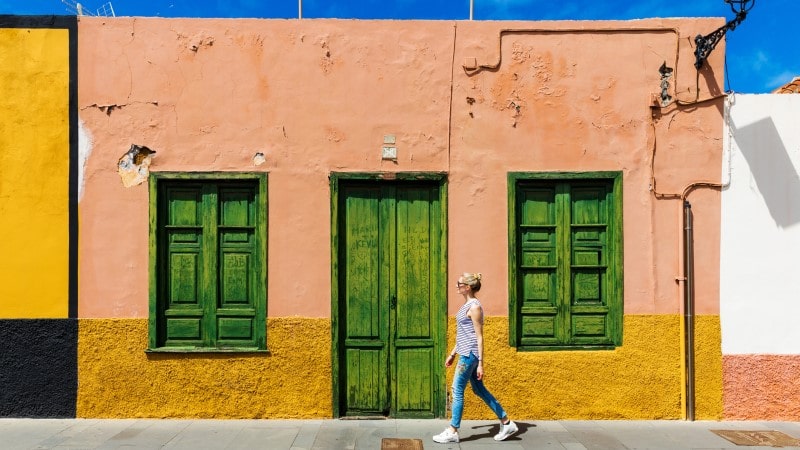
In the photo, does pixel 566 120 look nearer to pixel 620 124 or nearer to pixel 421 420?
pixel 620 124

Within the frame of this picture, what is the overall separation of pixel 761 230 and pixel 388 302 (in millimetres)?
4142

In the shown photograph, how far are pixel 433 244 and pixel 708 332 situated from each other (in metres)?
3.12

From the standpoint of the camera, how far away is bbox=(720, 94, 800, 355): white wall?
21.0ft

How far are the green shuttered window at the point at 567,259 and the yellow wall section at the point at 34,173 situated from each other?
4.91m

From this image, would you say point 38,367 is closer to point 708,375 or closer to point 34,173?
point 34,173

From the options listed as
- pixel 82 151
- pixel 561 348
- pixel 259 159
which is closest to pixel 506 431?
pixel 561 348

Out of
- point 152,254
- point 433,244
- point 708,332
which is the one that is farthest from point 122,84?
point 708,332

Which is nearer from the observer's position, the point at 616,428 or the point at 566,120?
the point at 616,428

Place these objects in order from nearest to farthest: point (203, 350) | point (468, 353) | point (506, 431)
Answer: point (468, 353) → point (506, 431) → point (203, 350)

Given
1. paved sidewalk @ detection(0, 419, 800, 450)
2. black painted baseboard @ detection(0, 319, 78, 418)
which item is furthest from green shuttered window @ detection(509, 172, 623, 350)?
black painted baseboard @ detection(0, 319, 78, 418)

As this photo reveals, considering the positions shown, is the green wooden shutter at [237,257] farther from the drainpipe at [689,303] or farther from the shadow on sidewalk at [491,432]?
the drainpipe at [689,303]

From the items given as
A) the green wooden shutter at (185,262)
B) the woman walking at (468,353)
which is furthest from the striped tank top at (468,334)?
the green wooden shutter at (185,262)

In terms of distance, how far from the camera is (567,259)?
21.1ft

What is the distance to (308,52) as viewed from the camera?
652 cm
